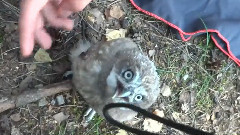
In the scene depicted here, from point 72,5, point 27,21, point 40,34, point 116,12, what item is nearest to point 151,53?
point 116,12

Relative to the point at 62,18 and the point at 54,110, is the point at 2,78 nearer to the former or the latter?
the point at 54,110

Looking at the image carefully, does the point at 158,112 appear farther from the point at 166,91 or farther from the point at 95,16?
the point at 95,16

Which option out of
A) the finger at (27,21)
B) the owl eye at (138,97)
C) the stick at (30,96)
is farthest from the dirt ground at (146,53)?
the finger at (27,21)

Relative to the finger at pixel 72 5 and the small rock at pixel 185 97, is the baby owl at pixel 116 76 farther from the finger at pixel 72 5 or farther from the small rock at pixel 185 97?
the small rock at pixel 185 97

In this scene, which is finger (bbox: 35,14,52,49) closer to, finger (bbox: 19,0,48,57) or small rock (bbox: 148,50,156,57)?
finger (bbox: 19,0,48,57)

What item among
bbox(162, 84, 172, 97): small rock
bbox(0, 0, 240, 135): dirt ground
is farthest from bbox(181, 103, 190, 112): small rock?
bbox(162, 84, 172, 97): small rock
